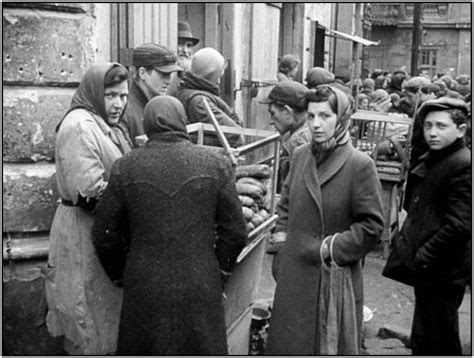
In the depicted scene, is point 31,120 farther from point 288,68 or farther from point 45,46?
point 288,68

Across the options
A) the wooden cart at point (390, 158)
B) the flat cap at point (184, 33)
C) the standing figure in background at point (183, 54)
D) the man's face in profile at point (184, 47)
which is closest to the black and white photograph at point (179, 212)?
the standing figure in background at point (183, 54)

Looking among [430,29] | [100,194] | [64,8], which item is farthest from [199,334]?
[430,29]

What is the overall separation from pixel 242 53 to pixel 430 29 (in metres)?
32.0

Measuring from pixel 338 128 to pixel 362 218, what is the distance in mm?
462

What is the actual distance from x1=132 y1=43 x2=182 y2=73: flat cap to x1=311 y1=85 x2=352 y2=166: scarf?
1.20m

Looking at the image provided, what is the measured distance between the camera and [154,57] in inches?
164

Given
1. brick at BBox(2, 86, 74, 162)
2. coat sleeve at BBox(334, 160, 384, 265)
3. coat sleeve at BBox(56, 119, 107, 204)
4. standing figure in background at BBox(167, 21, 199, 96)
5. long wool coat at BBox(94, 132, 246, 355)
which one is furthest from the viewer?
standing figure in background at BBox(167, 21, 199, 96)

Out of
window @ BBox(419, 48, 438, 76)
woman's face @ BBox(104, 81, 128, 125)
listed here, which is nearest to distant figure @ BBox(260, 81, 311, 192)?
woman's face @ BBox(104, 81, 128, 125)

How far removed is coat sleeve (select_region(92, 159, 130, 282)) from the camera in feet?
9.98

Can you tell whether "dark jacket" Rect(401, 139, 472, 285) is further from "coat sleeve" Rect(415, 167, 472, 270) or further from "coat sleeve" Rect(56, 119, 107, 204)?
"coat sleeve" Rect(56, 119, 107, 204)

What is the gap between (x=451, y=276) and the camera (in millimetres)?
3744

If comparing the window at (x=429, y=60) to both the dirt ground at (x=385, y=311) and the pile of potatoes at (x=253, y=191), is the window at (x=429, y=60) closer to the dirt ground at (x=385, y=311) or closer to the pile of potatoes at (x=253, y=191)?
the dirt ground at (x=385, y=311)

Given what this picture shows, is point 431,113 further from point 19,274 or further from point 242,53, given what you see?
point 242,53

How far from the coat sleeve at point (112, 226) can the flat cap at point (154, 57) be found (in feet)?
4.11
